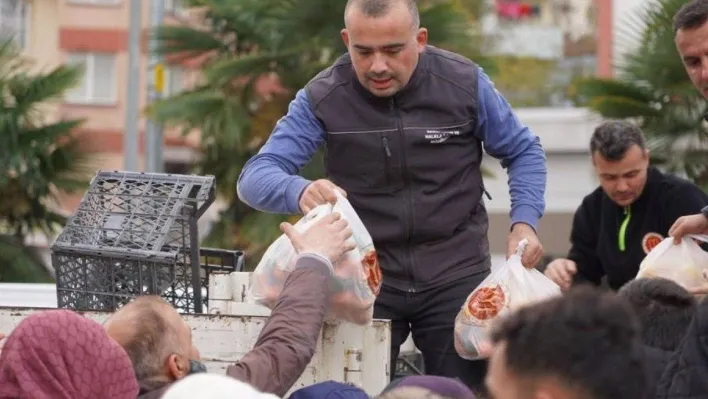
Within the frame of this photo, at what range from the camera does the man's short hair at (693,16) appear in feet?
14.1

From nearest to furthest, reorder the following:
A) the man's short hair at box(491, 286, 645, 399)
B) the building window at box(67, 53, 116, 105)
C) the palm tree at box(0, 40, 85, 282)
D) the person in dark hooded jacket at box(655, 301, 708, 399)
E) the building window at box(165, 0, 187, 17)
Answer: the man's short hair at box(491, 286, 645, 399) < the person in dark hooded jacket at box(655, 301, 708, 399) < the palm tree at box(0, 40, 85, 282) < the building window at box(165, 0, 187, 17) < the building window at box(67, 53, 116, 105)

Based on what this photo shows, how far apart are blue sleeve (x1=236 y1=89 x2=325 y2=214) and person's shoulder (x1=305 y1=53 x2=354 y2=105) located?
33 millimetres

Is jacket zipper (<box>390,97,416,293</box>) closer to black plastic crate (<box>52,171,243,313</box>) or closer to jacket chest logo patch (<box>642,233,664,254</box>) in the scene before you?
black plastic crate (<box>52,171,243,313</box>)

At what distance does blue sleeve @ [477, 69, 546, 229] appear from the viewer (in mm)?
4727

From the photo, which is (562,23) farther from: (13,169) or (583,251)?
(583,251)

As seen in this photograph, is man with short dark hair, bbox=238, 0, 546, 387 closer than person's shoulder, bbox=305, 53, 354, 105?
Yes

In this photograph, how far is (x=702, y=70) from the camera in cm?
430

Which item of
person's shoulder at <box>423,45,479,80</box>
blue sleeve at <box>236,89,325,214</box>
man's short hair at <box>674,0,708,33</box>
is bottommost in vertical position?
blue sleeve at <box>236,89,325,214</box>

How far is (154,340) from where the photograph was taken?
3.61m

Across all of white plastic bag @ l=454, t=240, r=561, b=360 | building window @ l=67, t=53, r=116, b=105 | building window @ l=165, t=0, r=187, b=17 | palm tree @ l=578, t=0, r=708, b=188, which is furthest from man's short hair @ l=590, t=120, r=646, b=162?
building window @ l=67, t=53, r=116, b=105

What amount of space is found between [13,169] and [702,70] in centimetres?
826

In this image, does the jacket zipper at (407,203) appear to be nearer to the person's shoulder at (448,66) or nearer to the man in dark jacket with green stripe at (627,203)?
the person's shoulder at (448,66)

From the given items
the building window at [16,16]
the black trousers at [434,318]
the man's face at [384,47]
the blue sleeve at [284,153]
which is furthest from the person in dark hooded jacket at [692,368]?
the building window at [16,16]

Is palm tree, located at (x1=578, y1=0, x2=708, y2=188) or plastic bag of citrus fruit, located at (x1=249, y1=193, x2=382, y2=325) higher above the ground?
plastic bag of citrus fruit, located at (x1=249, y1=193, x2=382, y2=325)
